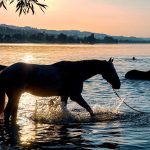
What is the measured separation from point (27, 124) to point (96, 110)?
391 cm

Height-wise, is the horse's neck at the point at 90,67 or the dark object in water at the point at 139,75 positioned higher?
the horse's neck at the point at 90,67

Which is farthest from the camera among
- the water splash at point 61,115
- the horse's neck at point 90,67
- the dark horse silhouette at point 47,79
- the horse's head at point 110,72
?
the horse's head at point 110,72

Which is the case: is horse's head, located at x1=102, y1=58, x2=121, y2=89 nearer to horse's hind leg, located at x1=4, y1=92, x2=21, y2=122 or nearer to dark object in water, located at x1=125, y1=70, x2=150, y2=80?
horse's hind leg, located at x1=4, y1=92, x2=21, y2=122

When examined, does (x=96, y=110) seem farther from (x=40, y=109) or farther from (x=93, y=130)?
(x=93, y=130)

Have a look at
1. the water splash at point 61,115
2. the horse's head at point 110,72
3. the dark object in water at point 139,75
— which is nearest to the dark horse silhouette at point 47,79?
the horse's head at point 110,72

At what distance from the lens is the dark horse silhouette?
14758mm

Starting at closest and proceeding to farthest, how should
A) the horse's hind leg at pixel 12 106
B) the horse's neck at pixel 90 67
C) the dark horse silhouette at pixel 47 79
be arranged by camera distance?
the dark horse silhouette at pixel 47 79, the horse's hind leg at pixel 12 106, the horse's neck at pixel 90 67

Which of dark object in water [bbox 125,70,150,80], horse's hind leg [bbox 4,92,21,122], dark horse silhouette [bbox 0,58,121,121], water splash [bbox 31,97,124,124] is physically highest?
dark horse silhouette [bbox 0,58,121,121]

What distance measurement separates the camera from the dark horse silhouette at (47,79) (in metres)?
14.8

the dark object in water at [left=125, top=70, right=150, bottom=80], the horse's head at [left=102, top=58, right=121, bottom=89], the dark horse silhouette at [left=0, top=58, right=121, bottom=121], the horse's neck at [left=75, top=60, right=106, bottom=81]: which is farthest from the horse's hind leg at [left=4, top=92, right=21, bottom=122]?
the dark object in water at [left=125, top=70, right=150, bottom=80]

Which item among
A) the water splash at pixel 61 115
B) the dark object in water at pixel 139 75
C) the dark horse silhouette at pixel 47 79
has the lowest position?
the dark object in water at pixel 139 75

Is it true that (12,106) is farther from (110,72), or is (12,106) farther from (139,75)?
(139,75)

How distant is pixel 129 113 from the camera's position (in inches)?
736

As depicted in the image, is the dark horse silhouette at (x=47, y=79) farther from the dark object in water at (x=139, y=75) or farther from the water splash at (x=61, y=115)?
the dark object in water at (x=139, y=75)
